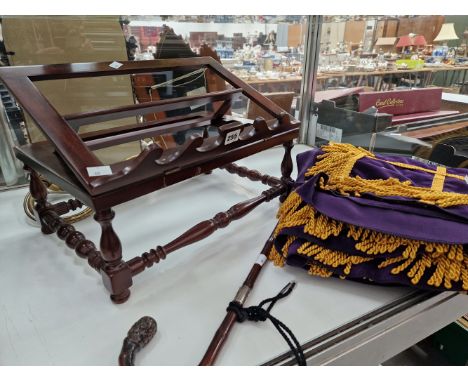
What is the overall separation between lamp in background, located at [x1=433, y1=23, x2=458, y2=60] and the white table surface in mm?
780

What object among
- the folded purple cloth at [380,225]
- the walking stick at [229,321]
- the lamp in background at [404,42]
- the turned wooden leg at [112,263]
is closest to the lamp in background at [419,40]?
the lamp in background at [404,42]

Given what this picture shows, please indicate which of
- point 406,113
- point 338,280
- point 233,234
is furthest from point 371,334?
point 406,113

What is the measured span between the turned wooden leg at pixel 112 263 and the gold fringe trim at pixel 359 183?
1.20ft

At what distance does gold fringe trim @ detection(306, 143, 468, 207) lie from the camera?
1.76 ft

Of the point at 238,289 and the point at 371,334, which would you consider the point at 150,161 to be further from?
the point at 371,334

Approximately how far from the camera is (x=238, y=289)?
23.1 inches

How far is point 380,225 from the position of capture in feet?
1.72

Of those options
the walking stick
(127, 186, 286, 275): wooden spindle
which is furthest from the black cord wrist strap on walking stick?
(127, 186, 286, 275): wooden spindle

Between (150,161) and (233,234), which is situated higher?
(150,161)

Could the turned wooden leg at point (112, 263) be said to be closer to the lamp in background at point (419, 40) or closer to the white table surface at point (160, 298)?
the white table surface at point (160, 298)

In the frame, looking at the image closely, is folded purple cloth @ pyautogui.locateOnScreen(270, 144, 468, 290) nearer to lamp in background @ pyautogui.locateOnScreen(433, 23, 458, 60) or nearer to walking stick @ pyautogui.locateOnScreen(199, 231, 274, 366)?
walking stick @ pyautogui.locateOnScreen(199, 231, 274, 366)

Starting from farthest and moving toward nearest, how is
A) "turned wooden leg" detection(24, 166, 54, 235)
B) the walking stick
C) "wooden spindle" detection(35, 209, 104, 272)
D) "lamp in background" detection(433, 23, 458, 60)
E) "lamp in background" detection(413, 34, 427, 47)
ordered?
"lamp in background" detection(413, 34, 427, 47) < "lamp in background" detection(433, 23, 458, 60) < "turned wooden leg" detection(24, 166, 54, 235) < "wooden spindle" detection(35, 209, 104, 272) < the walking stick

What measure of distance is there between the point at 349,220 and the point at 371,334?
0.18m

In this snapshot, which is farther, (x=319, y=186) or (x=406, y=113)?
(x=406, y=113)
